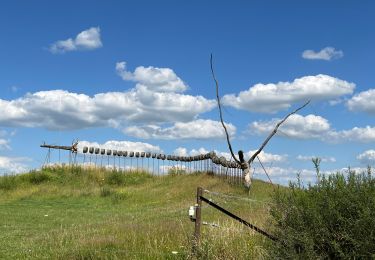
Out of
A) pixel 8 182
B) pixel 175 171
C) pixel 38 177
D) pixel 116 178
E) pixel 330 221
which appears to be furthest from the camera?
pixel 175 171

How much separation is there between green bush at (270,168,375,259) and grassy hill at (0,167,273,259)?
25.7 inches

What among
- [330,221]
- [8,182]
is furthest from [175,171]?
[330,221]

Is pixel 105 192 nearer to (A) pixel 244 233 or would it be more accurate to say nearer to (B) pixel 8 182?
(B) pixel 8 182

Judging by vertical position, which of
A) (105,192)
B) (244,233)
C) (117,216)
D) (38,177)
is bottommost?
(117,216)

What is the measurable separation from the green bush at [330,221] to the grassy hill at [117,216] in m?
0.65

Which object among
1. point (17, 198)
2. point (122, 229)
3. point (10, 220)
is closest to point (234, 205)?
point (122, 229)

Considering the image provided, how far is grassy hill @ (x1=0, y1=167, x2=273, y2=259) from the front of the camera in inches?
407

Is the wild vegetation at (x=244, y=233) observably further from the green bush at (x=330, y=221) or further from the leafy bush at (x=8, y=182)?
the leafy bush at (x=8, y=182)

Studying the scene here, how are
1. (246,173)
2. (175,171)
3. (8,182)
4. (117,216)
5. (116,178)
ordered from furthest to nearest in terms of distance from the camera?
(175,171), (116,178), (8,182), (246,173), (117,216)

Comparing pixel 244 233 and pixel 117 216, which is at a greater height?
pixel 244 233

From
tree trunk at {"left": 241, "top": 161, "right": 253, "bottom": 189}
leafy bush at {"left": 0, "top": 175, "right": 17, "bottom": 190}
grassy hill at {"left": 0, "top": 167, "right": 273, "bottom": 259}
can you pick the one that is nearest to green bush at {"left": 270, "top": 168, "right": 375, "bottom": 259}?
grassy hill at {"left": 0, "top": 167, "right": 273, "bottom": 259}

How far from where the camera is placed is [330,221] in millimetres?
8578

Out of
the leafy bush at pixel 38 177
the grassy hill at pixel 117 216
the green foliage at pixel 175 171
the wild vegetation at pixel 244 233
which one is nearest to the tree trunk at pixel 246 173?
the grassy hill at pixel 117 216

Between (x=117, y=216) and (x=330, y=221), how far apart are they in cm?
1217
